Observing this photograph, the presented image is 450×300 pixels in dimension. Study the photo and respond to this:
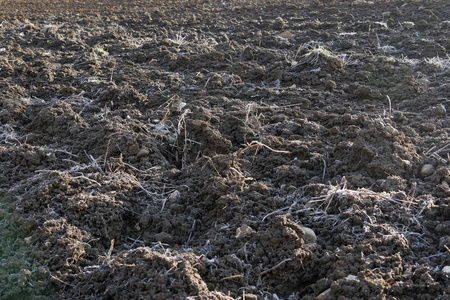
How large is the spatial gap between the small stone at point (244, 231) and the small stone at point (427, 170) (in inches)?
48.7

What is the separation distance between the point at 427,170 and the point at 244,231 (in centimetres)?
131

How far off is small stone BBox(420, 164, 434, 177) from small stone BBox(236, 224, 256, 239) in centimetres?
→ 124

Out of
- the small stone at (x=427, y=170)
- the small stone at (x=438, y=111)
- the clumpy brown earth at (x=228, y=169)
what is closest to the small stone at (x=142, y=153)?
the clumpy brown earth at (x=228, y=169)

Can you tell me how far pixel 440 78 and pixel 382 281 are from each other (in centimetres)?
284

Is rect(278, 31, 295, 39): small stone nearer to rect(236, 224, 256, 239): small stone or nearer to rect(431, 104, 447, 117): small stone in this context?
rect(431, 104, 447, 117): small stone

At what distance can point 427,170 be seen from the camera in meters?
2.59

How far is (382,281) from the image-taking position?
1.83 metres

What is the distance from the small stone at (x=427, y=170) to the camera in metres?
2.58

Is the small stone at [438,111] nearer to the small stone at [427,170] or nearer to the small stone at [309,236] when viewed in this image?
the small stone at [427,170]

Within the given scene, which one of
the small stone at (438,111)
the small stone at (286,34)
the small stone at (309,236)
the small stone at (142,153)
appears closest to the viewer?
the small stone at (309,236)

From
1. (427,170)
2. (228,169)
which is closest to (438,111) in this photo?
(427,170)

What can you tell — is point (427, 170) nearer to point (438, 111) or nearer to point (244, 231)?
point (438, 111)

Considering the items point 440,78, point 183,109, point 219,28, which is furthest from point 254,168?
point 219,28

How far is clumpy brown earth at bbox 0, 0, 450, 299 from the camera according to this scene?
199 centimetres
